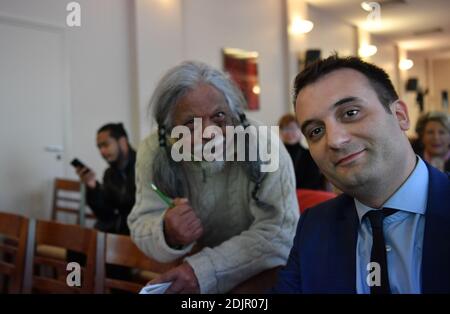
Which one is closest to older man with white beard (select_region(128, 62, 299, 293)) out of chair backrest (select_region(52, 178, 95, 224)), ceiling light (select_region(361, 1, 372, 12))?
ceiling light (select_region(361, 1, 372, 12))

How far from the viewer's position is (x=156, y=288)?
0.83 m

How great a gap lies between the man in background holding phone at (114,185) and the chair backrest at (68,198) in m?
0.53

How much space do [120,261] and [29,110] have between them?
1.06 m

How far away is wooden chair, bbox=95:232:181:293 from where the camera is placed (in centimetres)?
112

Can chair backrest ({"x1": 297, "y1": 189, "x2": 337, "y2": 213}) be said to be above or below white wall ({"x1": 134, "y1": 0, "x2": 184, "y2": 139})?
below

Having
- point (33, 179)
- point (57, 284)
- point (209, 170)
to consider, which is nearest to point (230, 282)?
point (209, 170)

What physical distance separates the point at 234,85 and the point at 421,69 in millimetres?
2108

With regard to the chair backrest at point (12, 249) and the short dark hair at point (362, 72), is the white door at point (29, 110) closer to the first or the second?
the chair backrest at point (12, 249)

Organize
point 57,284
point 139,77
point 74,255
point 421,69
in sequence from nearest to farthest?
point 57,284 < point 74,255 < point 421,69 < point 139,77

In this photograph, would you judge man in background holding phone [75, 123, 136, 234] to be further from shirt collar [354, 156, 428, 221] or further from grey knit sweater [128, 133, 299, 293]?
shirt collar [354, 156, 428, 221]

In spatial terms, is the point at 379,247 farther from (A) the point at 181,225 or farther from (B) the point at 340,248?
(A) the point at 181,225

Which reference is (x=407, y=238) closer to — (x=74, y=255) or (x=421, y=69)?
(x=74, y=255)

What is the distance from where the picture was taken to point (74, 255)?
1435 millimetres

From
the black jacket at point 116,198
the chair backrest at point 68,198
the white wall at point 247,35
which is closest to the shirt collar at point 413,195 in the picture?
the black jacket at point 116,198
